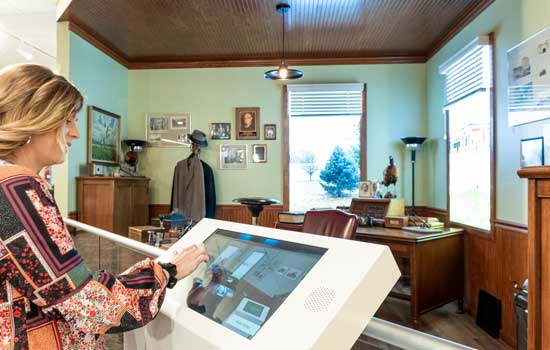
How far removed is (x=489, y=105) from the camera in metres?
3.39

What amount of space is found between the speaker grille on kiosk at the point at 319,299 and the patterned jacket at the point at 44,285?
0.32 m

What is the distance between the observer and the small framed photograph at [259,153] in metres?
5.28

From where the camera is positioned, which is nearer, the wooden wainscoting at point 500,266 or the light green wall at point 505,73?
the light green wall at point 505,73

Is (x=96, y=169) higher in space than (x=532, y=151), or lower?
lower

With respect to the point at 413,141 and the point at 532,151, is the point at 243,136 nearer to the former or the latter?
the point at 413,141

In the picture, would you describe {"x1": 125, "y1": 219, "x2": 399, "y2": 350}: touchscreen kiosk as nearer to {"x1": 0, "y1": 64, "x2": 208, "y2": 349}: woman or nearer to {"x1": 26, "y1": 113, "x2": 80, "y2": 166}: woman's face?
{"x1": 0, "y1": 64, "x2": 208, "y2": 349}: woman

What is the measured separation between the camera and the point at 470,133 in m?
3.79

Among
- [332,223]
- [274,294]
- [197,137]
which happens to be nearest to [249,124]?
[197,137]

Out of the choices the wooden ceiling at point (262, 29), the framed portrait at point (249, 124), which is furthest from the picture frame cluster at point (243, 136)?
the wooden ceiling at point (262, 29)

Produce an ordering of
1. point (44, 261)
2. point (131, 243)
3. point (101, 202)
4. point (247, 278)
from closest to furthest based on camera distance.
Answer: point (44, 261)
point (247, 278)
point (131, 243)
point (101, 202)

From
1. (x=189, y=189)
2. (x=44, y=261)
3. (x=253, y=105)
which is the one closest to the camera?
(x=44, y=261)

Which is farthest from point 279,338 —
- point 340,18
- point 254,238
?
point 340,18

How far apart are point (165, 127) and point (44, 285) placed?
498cm

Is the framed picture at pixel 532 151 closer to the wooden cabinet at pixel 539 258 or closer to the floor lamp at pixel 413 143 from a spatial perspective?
the floor lamp at pixel 413 143
